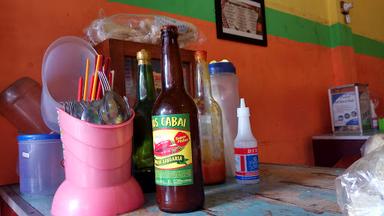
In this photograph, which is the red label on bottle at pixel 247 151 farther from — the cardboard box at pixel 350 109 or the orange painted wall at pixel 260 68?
the cardboard box at pixel 350 109

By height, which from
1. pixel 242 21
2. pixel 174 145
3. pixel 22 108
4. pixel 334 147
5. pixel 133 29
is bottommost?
pixel 334 147

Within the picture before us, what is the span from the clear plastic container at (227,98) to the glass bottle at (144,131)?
0.18 m

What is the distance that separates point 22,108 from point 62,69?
0.18 metres

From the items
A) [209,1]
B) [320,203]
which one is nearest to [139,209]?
[320,203]

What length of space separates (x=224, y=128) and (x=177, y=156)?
0.95ft

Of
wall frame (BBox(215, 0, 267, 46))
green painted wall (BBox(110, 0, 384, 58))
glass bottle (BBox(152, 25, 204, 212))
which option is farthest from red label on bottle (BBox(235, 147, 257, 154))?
wall frame (BBox(215, 0, 267, 46))

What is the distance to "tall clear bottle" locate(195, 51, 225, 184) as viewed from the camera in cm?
64

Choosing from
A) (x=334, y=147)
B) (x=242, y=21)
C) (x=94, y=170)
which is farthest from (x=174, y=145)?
(x=334, y=147)

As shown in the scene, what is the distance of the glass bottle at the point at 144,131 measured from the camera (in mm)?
598

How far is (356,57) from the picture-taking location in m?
2.09

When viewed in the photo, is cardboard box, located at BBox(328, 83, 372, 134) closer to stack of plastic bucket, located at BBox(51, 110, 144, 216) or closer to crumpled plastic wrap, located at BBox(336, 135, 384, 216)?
crumpled plastic wrap, located at BBox(336, 135, 384, 216)

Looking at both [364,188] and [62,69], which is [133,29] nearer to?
[62,69]

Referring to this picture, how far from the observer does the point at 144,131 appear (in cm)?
60

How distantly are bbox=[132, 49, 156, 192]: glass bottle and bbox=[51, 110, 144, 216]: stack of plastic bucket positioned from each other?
0.10 metres
